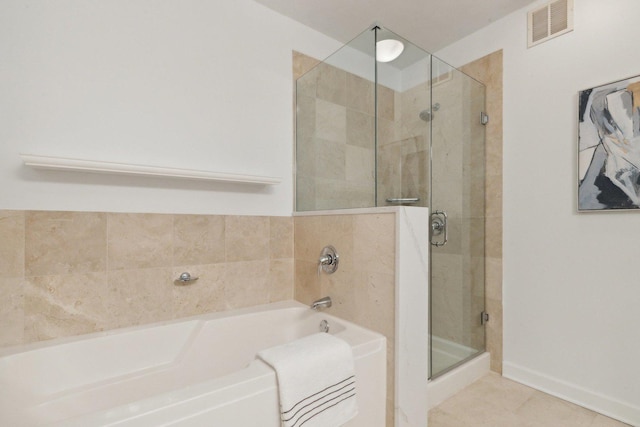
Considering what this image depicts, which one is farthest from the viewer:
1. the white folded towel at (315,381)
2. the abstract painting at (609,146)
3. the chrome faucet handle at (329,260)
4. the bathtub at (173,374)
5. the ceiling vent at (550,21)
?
the ceiling vent at (550,21)

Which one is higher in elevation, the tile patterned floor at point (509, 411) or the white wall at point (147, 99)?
the white wall at point (147, 99)

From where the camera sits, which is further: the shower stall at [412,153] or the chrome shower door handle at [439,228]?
the chrome shower door handle at [439,228]

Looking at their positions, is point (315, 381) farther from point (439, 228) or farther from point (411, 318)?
point (439, 228)

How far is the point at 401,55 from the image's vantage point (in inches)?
68.8

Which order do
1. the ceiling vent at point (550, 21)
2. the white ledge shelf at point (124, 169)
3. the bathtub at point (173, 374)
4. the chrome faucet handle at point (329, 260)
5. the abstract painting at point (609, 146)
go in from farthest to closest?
the ceiling vent at point (550, 21), the chrome faucet handle at point (329, 260), the abstract painting at point (609, 146), the white ledge shelf at point (124, 169), the bathtub at point (173, 374)

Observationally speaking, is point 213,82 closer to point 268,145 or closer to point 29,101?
point 268,145

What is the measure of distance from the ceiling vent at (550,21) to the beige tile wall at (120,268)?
Answer: 82.2 inches

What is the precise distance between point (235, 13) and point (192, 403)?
2098mm

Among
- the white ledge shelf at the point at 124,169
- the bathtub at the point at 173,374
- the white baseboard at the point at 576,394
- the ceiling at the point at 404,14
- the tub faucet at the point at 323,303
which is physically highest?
the ceiling at the point at 404,14

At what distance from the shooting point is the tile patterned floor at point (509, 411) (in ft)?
5.20

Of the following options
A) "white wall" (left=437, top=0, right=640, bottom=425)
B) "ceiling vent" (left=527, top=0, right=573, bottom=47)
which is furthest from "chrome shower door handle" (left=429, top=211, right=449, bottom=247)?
"ceiling vent" (left=527, top=0, right=573, bottom=47)

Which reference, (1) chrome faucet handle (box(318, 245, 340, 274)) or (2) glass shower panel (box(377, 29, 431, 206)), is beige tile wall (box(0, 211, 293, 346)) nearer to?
(1) chrome faucet handle (box(318, 245, 340, 274))

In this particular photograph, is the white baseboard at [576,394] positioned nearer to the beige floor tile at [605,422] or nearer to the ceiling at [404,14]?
the beige floor tile at [605,422]

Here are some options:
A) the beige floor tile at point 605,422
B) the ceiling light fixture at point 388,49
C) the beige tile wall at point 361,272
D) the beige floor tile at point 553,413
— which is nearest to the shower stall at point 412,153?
the ceiling light fixture at point 388,49
